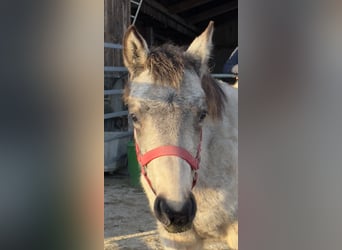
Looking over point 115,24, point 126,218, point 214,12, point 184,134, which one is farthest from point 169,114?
point 126,218

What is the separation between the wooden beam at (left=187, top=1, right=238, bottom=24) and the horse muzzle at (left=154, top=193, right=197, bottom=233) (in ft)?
1.42

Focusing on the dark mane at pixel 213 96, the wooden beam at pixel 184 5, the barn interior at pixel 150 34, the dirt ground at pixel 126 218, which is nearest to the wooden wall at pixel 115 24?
the barn interior at pixel 150 34

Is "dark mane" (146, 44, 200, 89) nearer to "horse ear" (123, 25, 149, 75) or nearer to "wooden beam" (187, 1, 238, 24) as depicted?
"horse ear" (123, 25, 149, 75)

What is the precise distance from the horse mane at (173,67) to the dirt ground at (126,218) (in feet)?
1.56

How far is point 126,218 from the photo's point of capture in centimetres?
147

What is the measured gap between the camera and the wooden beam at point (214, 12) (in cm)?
90

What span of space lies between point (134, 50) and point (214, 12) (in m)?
0.26

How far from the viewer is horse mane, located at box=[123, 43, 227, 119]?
856 millimetres
